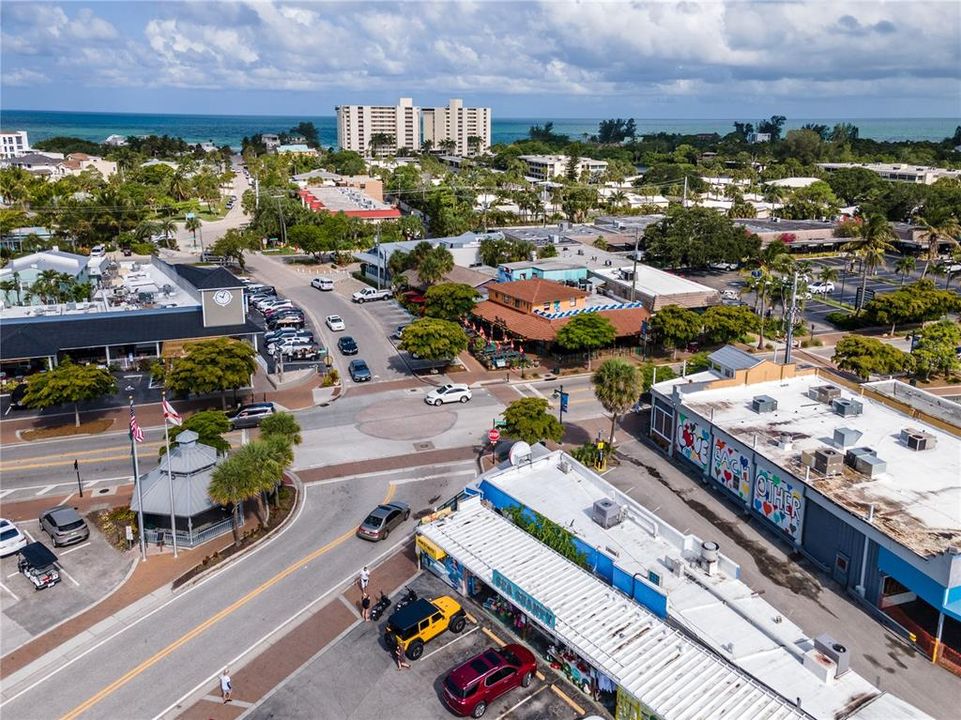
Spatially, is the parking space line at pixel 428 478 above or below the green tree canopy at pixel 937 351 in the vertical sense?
below

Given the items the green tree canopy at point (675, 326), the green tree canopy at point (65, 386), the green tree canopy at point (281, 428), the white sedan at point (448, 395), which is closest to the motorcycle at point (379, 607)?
the green tree canopy at point (281, 428)

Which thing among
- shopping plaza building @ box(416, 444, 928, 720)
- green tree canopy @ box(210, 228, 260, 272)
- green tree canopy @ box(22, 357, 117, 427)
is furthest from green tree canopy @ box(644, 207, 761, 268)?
green tree canopy @ box(22, 357, 117, 427)

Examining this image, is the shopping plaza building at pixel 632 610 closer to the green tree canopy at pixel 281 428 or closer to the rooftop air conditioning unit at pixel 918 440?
the green tree canopy at pixel 281 428

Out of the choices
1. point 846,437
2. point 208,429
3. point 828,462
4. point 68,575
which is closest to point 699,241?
point 846,437

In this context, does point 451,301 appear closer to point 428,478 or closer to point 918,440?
point 428,478

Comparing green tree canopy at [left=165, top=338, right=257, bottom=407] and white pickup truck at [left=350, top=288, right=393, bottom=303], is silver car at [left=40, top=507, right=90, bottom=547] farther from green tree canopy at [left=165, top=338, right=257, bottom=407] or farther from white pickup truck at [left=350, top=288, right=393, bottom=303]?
white pickup truck at [left=350, top=288, right=393, bottom=303]
